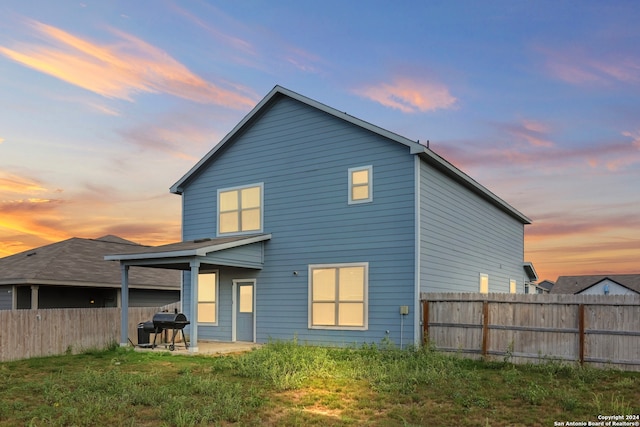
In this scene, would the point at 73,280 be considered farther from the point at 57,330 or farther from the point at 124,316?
the point at 57,330

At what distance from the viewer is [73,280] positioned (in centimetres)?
2195

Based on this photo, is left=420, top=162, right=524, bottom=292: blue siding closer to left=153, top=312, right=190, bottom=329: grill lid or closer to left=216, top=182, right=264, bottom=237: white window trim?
left=216, top=182, right=264, bottom=237: white window trim

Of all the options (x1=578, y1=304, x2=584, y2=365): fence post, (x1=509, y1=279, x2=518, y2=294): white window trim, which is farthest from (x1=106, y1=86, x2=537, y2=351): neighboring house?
(x1=509, y1=279, x2=518, y2=294): white window trim

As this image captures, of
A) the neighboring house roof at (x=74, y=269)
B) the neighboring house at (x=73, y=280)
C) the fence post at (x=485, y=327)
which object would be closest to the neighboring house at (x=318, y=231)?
the fence post at (x=485, y=327)

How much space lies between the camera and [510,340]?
44.2 ft

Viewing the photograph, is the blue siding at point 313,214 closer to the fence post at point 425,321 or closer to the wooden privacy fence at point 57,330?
the fence post at point 425,321

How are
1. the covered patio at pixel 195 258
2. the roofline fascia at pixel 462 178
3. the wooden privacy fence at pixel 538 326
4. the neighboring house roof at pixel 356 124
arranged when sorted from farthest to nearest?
the covered patio at pixel 195 258
the neighboring house roof at pixel 356 124
the roofline fascia at pixel 462 178
the wooden privacy fence at pixel 538 326

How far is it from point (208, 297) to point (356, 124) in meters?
8.09

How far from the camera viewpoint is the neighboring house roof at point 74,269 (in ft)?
69.9

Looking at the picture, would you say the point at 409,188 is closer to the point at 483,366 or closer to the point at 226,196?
the point at 483,366

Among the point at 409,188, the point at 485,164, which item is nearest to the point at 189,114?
the point at 409,188

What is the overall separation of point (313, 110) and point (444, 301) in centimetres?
718

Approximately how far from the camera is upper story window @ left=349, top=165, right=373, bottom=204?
15938 millimetres

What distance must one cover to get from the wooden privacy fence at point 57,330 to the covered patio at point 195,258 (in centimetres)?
64
